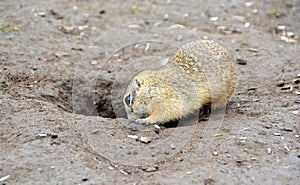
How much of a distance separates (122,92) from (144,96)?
991 mm

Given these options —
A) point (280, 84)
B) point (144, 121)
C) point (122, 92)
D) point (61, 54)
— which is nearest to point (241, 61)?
point (280, 84)

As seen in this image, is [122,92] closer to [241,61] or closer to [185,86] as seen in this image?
[185,86]

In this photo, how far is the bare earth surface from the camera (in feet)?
14.4

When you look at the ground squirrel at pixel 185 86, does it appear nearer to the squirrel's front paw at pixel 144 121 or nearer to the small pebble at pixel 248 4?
the squirrel's front paw at pixel 144 121

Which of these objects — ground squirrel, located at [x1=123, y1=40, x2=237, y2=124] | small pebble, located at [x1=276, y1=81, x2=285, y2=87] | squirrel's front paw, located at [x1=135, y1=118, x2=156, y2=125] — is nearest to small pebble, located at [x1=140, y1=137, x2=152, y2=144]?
squirrel's front paw, located at [x1=135, y1=118, x2=156, y2=125]

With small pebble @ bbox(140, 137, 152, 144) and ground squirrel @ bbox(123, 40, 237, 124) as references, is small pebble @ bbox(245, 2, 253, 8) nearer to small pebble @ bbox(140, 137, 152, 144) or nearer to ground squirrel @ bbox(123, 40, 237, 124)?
ground squirrel @ bbox(123, 40, 237, 124)

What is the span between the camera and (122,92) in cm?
655

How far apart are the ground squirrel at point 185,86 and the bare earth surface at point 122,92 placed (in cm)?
24

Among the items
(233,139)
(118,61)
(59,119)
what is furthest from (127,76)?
(233,139)

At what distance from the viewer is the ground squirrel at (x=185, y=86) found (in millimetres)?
5645

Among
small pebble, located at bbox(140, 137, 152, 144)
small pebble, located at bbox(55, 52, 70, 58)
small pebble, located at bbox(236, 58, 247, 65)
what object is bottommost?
small pebble, located at bbox(140, 137, 152, 144)

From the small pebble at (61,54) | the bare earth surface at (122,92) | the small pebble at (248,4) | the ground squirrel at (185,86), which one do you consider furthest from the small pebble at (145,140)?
the small pebble at (248,4)

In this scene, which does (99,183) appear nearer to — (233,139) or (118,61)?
(233,139)

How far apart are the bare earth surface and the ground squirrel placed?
24 centimetres
